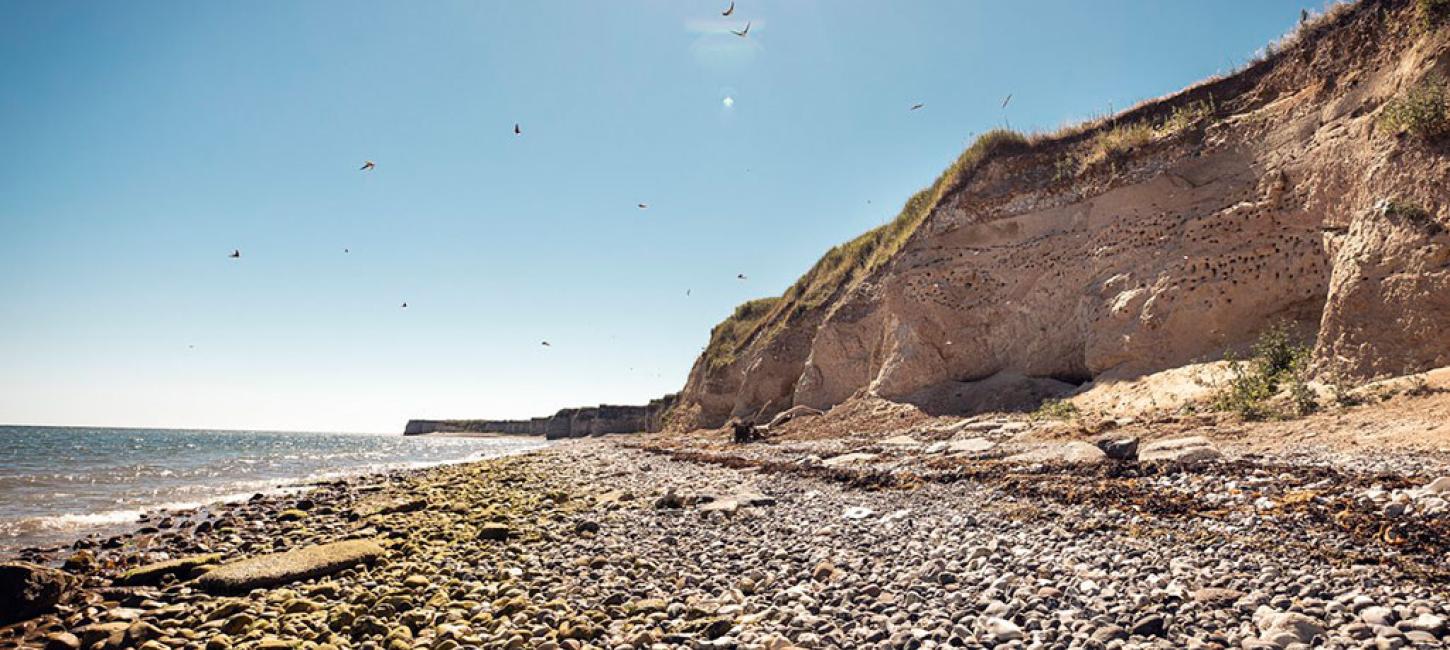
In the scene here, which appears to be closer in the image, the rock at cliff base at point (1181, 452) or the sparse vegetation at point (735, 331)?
the rock at cliff base at point (1181, 452)

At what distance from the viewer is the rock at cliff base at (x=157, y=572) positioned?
288 inches

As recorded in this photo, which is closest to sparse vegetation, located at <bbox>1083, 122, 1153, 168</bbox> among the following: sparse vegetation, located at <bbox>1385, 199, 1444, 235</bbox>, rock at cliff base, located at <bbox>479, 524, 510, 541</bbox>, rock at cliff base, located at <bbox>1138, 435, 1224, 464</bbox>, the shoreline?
sparse vegetation, located at <bbox>1385, 199, 1444, 235</bbox>

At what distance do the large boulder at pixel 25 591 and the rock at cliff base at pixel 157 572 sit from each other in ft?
2.64

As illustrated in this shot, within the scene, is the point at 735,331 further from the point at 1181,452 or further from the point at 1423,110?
the point at 1181,452

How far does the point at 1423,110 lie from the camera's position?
12.6 meters

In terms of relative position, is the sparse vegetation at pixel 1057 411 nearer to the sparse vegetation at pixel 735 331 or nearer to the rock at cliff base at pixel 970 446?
the rock at cliff base at pixel 970 446

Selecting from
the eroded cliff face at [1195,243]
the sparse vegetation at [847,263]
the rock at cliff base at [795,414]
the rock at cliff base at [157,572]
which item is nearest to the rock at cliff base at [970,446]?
the eroded cliff face at [1195,243]

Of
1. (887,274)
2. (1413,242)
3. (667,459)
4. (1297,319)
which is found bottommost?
(667,459)

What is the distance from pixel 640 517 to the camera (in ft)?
30.1

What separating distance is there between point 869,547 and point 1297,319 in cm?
1534

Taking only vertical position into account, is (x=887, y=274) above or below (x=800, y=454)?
above

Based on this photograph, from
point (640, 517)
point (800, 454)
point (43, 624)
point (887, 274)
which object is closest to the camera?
point (43, 624)

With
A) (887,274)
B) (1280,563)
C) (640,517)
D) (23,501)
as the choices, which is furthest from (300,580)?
(887,274)

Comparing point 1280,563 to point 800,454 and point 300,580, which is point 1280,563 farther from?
point 800,454
